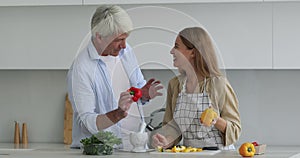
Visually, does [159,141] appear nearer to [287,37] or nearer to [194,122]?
[194,122]

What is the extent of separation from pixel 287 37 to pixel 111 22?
3.65 feet

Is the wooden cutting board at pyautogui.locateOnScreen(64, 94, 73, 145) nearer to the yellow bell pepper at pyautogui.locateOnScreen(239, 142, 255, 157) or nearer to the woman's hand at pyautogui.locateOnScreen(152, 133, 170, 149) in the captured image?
the woman's hand at pyautogui.locateOnScreen(152, 133, 170, 149)

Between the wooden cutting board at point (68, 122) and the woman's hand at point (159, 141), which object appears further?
the wooden cutting board at point (68, 122)

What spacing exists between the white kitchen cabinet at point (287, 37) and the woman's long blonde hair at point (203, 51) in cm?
74

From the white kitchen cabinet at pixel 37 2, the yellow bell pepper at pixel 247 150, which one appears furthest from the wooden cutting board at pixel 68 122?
the yellow bell pepper at pixel 247 150

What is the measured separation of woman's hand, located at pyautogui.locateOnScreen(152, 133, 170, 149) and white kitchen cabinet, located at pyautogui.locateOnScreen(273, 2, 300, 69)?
3.08ft

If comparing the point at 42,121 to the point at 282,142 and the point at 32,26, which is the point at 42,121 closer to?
the point at 32,26

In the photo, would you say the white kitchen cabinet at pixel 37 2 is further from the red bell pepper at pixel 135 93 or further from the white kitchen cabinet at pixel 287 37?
the white kitchen cabinet at pixel 287 37

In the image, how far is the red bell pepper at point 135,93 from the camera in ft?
9.23

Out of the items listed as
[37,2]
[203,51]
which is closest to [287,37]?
[203,51]

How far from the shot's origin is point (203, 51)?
2918 mm

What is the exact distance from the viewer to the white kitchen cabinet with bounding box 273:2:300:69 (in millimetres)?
3561

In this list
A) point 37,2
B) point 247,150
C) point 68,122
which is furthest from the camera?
point 68,122

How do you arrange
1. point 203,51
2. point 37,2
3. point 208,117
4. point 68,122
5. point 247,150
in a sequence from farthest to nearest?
point 68,122 < point 37,2 < point 203,51 < point 208,117 < point 247,150
